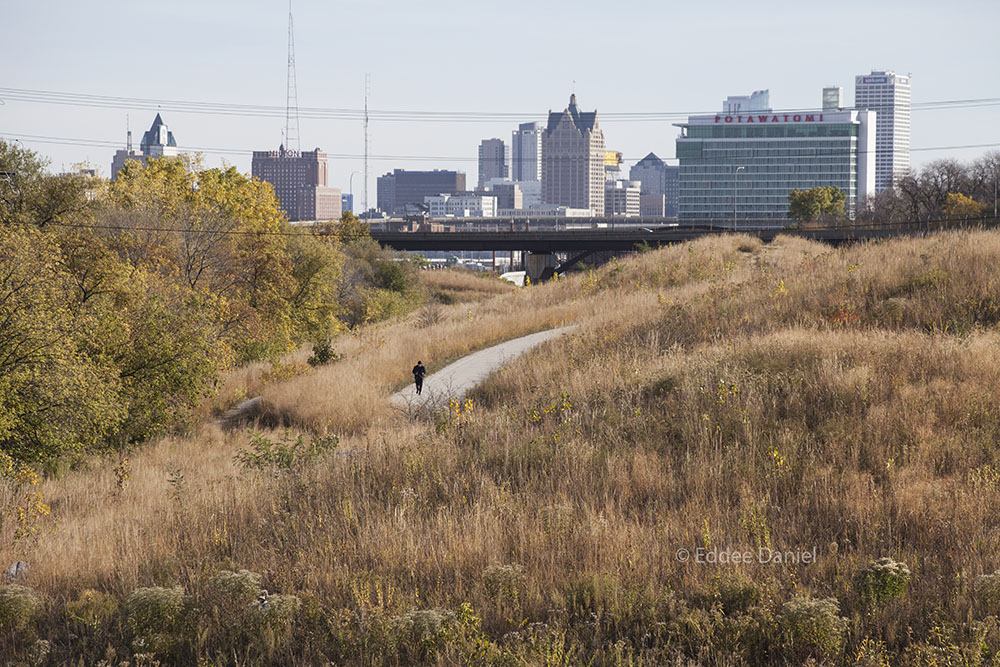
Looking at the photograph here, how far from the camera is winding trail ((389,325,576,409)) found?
697 inches

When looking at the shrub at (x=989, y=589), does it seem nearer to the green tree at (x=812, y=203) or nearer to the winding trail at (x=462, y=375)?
the winding trail at (x=462, y=375)

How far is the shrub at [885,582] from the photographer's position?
610 cm

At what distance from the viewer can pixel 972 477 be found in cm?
796

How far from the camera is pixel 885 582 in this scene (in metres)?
6.15

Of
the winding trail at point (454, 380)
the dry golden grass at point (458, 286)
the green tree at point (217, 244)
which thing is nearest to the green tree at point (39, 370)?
the winding trail at point (454, 380)

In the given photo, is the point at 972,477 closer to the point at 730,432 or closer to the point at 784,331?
the point at 730,432

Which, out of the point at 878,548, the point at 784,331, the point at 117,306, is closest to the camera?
the point at 878,548

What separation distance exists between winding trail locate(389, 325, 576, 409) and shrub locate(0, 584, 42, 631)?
918cm

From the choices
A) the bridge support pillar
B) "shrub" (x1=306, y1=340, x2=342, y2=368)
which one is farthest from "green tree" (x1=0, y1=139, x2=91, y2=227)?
the bridge support pillar

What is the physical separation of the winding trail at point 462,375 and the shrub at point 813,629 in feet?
34.3

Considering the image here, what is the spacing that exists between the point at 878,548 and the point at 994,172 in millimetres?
98100

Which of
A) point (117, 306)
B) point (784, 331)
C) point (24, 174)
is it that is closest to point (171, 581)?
point (784, 331)

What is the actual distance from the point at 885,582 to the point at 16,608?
6.84 meters

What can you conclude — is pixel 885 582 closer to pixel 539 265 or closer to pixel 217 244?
pixel 217 244
